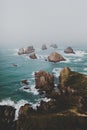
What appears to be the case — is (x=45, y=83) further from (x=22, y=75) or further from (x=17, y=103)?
(x=22, y=75)

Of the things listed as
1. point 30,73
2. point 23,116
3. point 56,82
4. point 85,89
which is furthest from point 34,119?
point 30,73

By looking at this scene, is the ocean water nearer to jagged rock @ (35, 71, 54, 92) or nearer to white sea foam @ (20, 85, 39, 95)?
white sea foam @ (20, 85, 39, 95)

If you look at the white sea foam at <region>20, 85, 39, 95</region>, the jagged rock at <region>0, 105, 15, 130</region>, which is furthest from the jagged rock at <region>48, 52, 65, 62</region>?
the jagged rock at <region>0, 105, 15, 130</region>

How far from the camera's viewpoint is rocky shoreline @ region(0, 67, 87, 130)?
160 ft

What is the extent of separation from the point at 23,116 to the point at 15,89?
Result: 22.9 metres

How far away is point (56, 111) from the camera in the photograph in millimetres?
55031

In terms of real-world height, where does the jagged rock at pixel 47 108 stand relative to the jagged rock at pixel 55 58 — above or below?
above

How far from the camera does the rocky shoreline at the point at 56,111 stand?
1922 inches

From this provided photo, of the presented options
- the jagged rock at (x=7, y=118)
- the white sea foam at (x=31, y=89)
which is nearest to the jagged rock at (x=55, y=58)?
the white sea foam at (x=31, y=89)

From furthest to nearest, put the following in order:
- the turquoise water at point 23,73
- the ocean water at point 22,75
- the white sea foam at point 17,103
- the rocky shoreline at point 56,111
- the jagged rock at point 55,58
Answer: the jagged rock at point 55,58 < the turquoise water at point 23,73 < the ocean water at point 22,75 < the white sea foam at point 17,103 < the rocky shoreline at point 56,111

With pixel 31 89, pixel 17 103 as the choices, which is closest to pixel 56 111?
pixel 17 103

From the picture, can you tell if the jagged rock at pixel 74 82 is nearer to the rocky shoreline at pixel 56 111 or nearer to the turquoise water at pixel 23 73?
the rocky shoreline at pixel 56 111

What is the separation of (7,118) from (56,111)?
32.3ft

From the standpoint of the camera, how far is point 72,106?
58156mm
